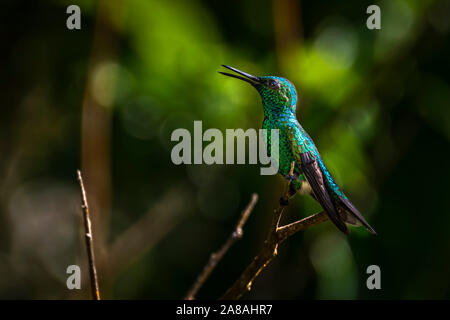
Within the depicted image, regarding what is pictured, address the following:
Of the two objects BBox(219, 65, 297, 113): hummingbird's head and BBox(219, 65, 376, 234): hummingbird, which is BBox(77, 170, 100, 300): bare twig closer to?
BBox(219, 65, 376, 234): hummingbird

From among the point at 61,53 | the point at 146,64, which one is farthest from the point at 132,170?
the point at 61,53

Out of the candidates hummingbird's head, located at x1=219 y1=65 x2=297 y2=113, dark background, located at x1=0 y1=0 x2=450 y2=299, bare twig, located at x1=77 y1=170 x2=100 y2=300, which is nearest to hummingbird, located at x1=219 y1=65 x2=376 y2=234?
hummingbird's head, located at x1=219 y1=65 x2=297 y2=113

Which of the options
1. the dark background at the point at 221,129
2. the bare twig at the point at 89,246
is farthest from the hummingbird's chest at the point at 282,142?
the dark background at the point at 221,129

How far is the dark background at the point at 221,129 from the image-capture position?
11.5 feet

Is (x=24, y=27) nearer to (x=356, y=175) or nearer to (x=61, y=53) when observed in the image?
(x=61, y=53)

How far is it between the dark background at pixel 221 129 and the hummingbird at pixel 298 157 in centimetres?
136

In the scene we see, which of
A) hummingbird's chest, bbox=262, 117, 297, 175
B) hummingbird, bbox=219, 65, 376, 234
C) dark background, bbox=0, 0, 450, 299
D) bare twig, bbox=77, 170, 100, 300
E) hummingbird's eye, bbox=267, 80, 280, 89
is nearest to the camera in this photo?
bare twig, bbox=77, 170, 100, 300

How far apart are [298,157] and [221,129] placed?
171cm

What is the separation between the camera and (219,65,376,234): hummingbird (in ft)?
5.46

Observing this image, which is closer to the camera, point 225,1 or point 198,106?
point 198,106

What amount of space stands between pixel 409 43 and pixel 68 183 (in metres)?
2.98

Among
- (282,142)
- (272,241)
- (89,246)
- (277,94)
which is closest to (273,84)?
(277,94)

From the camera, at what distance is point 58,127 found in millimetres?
4602

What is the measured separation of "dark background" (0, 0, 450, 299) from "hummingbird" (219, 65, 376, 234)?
1.36m
